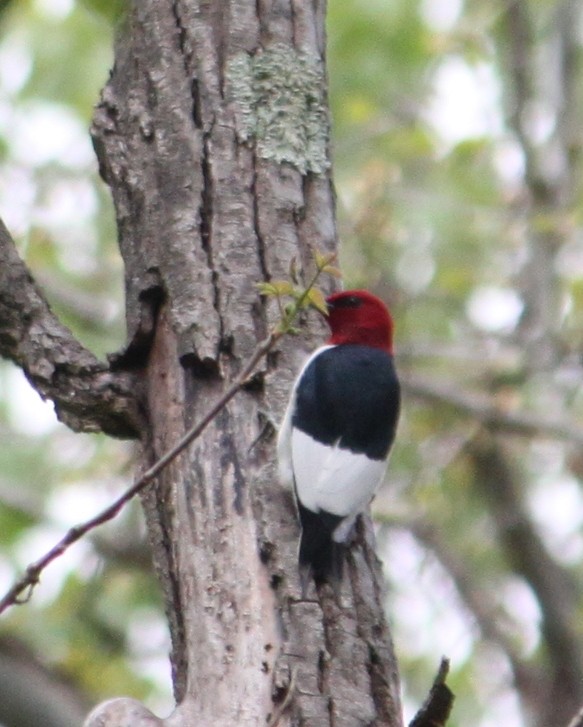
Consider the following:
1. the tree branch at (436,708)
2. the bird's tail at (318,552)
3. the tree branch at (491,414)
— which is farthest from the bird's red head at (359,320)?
the tree branch at (491,414)

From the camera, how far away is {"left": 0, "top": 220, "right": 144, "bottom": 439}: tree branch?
2.86 meters

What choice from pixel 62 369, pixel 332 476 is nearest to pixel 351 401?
pixel 332 476

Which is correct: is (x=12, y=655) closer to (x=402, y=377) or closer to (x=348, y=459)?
(x=348, y=459)

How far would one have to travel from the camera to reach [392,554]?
7.01 meters

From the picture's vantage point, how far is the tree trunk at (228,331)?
2449mm

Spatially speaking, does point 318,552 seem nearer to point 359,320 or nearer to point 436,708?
point 436,708

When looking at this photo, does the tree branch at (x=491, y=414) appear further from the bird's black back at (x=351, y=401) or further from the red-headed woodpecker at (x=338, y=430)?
the bird's black back at (x=351, y=401)

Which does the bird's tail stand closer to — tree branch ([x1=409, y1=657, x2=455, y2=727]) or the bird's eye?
tree branch ([x1=409, y1=657, x2=455, y2=727])

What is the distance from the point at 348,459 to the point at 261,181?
75 centimetres

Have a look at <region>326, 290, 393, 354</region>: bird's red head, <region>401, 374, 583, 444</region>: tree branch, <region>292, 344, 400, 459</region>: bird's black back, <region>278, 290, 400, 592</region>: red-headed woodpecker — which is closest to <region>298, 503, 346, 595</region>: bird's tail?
<region>278, 290, 400, 592</region>: red-headed woodpecker

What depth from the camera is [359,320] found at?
12.3 ft

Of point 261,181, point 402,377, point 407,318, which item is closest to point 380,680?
point 261,181

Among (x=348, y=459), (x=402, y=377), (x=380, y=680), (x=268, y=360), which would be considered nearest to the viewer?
(x=380, y=680)

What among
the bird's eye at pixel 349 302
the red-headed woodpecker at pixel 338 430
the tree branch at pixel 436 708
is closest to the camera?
the tree branch at pixel 436 708
